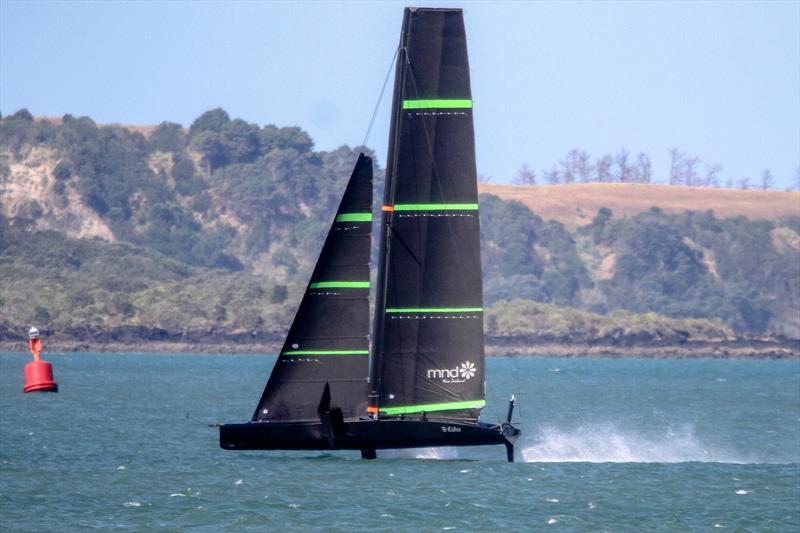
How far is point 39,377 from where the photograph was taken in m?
22.0

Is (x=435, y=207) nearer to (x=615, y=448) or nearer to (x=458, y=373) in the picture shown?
(x=458, y=373)

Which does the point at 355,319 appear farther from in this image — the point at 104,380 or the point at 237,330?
the point at 237,330

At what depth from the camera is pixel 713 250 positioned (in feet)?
652

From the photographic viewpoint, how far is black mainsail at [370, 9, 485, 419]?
102ft

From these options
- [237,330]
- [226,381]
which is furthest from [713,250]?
[226,381]

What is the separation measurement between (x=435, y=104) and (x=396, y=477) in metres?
7.48

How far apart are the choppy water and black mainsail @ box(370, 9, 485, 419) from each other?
203 centimetres

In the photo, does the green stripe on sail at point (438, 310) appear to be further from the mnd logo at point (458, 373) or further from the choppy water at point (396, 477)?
the choppy water at point (396, 477)

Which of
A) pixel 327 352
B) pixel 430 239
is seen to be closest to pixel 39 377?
pixel 327 352

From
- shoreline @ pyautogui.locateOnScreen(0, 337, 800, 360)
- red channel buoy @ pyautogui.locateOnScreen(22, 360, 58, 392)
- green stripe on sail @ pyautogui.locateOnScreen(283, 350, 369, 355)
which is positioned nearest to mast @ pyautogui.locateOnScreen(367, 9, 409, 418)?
green stripe on sail @ pyautogui.locateOnScreen(283, 350, 369, 355)

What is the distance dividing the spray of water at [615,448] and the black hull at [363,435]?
20.4ft

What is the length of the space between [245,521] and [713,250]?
17764 cm

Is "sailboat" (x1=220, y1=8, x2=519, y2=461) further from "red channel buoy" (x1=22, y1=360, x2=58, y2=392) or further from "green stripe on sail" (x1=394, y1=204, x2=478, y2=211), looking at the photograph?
"red channel buoy" (x1=22, y1=360, x2=58, y2=392)

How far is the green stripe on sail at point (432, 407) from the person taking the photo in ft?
102
